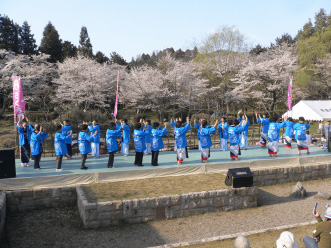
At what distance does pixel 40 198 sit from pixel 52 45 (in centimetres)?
3085

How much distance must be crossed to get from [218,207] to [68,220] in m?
4.12

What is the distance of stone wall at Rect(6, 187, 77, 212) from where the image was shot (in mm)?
7918

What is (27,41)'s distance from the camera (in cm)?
3331

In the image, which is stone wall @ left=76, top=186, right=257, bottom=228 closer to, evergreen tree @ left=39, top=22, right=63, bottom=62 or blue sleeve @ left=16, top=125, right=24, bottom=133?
blue sleeve @ left=16, top=125, right=24, bottom=133

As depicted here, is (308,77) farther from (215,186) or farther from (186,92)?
(215,186)

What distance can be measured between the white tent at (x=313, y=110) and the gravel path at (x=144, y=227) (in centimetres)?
1019

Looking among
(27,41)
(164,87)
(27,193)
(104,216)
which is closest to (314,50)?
(164,87)

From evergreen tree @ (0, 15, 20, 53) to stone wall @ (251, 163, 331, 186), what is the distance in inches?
1151

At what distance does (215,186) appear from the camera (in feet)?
28.8

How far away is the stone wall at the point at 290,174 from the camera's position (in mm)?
10445

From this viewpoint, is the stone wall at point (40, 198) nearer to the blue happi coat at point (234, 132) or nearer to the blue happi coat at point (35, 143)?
the blue happi coat at point (35, 143)

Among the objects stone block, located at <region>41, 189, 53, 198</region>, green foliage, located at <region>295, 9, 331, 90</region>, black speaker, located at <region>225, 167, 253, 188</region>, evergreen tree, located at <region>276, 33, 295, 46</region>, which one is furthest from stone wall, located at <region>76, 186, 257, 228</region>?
evergreen tree, located at <region>276, 33, 295, 46</region>

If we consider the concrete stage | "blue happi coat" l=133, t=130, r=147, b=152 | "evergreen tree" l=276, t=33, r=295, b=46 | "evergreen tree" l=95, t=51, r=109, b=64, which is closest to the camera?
the concrete stage

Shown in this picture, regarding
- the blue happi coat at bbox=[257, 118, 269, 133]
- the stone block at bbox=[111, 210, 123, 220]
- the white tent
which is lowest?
the stone block at bbox=[111, 210, 123, 220]
